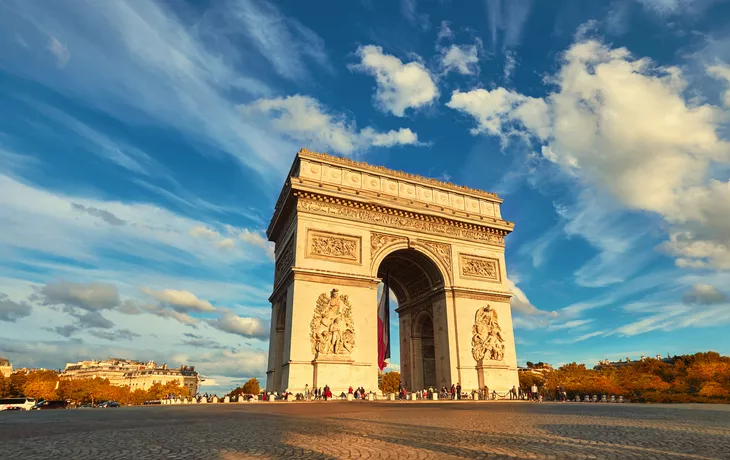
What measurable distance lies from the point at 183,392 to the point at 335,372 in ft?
266

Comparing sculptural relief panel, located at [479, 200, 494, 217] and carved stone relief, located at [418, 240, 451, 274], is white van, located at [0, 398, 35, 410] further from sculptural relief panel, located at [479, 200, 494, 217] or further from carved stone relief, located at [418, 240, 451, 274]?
sculptural relief panel, located at [479, 200, 494, 217]

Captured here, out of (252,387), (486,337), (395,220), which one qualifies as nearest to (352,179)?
(395,220)

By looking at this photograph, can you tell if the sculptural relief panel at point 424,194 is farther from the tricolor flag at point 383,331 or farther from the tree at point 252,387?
the tree at point 252,387

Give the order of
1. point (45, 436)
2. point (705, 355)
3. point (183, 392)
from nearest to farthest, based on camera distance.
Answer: point (45, 436), point (705, 355), point (183, 392)

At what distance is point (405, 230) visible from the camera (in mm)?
26953

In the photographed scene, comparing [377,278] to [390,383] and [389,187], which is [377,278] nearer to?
[389,187]

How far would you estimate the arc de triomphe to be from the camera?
22.9 meters

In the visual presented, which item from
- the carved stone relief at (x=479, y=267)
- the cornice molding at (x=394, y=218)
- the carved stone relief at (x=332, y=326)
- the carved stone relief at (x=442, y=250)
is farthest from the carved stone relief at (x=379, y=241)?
the carved stone relief at (x=479, y=267)

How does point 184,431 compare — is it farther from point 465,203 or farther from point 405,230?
point 465,203

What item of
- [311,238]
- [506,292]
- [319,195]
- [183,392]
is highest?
[319,195]

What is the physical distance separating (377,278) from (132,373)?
368ft

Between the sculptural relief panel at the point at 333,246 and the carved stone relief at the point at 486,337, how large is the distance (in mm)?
8143

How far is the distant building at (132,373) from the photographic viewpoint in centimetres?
10888

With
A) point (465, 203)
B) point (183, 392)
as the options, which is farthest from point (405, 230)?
point (183, 392)
